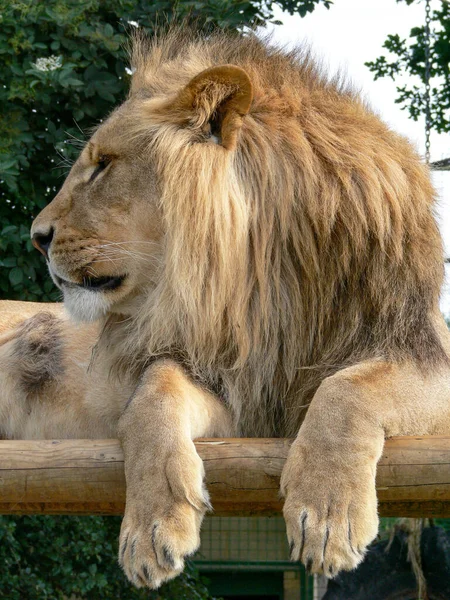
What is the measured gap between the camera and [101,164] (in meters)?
2.36

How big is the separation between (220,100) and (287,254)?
1.25 feet

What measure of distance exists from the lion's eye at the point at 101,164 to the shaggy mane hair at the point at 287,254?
0.35ft

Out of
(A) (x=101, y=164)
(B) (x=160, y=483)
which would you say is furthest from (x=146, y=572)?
(A) (x=101, y=164)

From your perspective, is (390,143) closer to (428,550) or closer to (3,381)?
(3,381)

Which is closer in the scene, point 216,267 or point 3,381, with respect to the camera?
point 216,267

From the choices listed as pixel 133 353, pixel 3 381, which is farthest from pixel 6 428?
pixel 133 353

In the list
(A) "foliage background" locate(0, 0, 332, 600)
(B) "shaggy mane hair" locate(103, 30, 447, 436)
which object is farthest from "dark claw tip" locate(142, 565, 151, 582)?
(A) "foliage background" locate(0, 0, 332, 600)

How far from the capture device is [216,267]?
7.32 feet

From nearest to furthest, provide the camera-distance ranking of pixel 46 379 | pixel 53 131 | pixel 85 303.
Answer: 1. pixel 85 303
2. pixel 46 379
3. pixel 53 131

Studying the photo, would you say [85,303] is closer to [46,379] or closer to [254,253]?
[254,253]

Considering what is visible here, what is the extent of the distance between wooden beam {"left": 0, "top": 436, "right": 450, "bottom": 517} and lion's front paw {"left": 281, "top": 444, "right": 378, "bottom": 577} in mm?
118

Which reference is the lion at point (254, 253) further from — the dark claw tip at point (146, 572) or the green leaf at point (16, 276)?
the green leaf at point (16, 276)

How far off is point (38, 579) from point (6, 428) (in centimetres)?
137

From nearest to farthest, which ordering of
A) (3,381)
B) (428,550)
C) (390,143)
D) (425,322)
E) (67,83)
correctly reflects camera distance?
(425,322), (390,143), (3,381), (67,83), (428,550)
